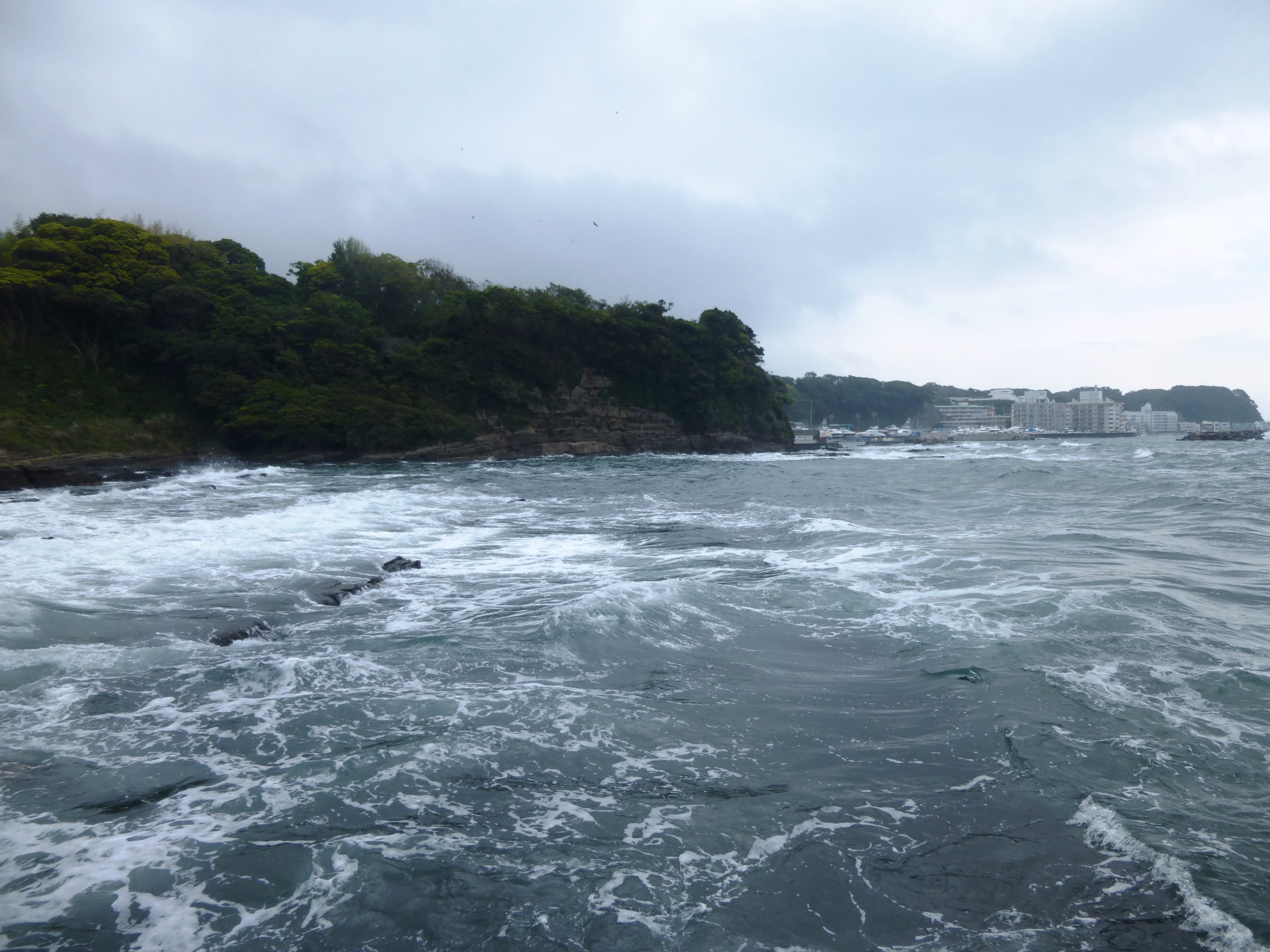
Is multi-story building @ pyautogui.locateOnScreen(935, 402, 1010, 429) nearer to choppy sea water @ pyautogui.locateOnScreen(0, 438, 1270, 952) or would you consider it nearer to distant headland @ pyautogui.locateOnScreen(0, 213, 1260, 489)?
distant headland @ pyautogui.locateOnScreen(0, 213, 1260, 489)

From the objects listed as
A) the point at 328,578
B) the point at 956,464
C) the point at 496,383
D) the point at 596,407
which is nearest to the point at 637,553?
the point at 328,578

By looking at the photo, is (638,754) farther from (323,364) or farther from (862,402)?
(862,402)

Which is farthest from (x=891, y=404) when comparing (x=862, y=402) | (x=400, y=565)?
(x=400, y=565)

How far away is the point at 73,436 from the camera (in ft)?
91.0

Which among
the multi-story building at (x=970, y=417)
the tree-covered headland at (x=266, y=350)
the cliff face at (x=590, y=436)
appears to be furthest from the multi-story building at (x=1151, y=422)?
the tree-covered headland at (x=266, y=350)

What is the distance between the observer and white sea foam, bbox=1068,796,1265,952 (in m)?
2.84

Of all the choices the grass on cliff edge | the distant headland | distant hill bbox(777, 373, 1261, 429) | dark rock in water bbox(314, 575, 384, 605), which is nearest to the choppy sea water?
dark rock in water bbox(314, 575, 384, 605)

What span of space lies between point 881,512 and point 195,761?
1418cm

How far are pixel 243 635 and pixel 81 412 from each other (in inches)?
1195

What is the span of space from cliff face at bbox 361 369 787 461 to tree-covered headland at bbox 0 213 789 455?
26.7 inches

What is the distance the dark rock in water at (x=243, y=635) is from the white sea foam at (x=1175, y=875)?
614 cm

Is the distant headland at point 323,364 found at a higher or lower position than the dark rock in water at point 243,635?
higher

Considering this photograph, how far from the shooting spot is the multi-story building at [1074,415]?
117 m

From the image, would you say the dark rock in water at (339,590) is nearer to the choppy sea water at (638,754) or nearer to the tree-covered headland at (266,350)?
the choppy sea water at (638,754)
